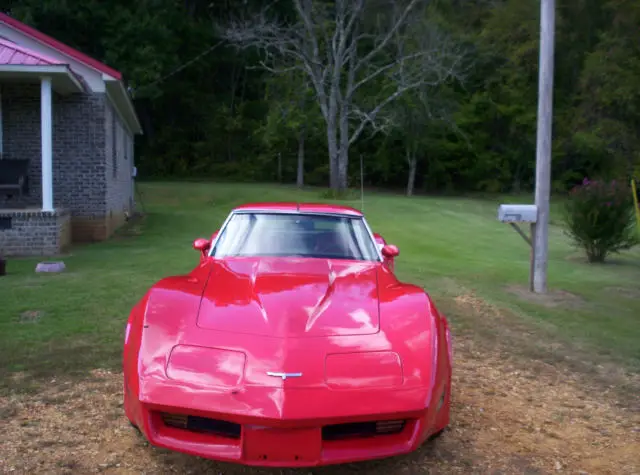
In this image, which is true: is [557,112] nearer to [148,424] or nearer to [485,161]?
[485,161]

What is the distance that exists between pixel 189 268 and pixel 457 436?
691 centimetres

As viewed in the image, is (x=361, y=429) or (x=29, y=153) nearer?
(x=361, y=429)

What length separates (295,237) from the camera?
5.02 m

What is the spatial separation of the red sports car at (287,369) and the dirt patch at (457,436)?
367mm

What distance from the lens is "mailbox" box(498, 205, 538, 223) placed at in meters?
8.79

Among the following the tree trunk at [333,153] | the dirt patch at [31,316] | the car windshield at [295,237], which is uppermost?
the tree trunk at [333,153]

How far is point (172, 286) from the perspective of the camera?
4008 mm

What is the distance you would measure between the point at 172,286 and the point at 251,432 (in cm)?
133

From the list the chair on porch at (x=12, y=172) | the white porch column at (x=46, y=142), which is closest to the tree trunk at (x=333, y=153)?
the chair on porch at (x=12, y=172)

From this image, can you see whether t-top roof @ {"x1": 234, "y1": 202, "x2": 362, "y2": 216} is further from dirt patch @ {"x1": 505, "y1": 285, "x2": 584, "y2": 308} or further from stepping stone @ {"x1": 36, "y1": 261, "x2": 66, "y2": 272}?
stepping stone @ {"x1": 36, "y1": 261, "x2": 66, "y2": 272}

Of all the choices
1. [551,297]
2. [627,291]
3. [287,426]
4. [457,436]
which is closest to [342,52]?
[627,291]

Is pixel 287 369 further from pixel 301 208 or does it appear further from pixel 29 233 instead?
pixel 29 233

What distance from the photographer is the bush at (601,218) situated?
12.8 meters

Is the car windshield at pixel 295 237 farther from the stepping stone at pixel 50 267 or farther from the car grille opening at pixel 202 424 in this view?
the stepping stone at pixel 50 267
